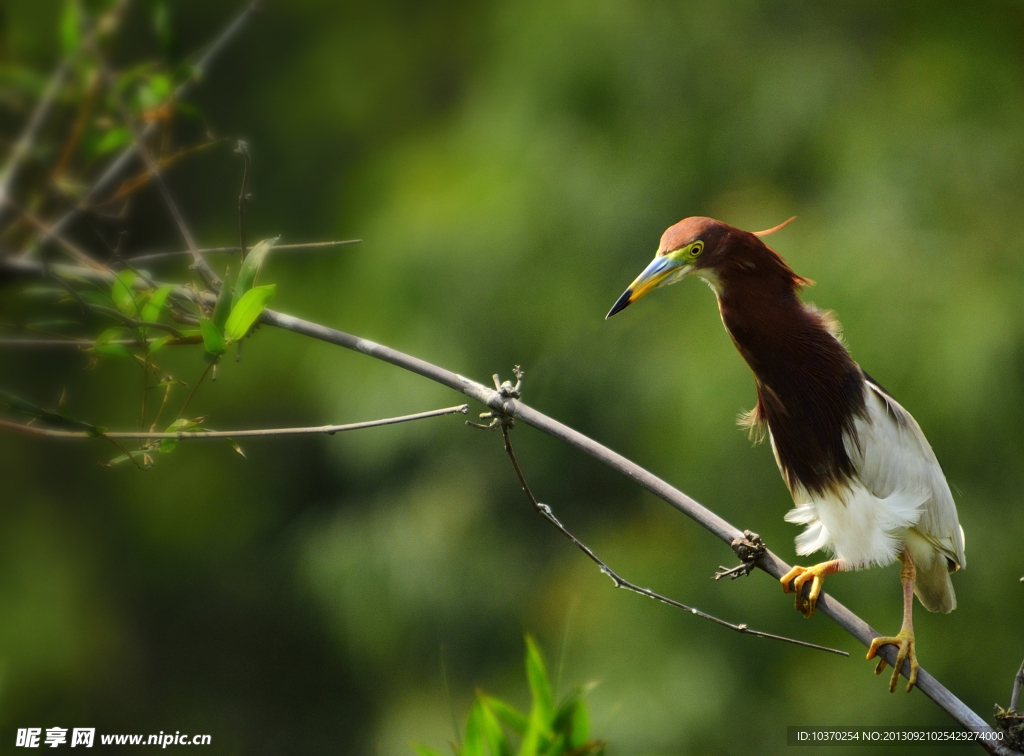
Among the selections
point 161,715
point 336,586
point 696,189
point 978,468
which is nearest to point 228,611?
point 161,715

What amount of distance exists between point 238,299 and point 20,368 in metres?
2.69

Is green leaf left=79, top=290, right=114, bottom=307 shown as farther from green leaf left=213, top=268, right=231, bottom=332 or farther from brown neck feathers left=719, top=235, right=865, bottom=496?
brown neck feathers left=719, top=235, right=865, bottom=496

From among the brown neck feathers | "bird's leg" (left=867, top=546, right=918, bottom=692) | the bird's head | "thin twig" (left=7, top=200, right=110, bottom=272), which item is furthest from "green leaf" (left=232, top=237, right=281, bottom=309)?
"bird's leg" (left=867, top=546, right=918, bottom=692)

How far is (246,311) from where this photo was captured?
2.14 ft

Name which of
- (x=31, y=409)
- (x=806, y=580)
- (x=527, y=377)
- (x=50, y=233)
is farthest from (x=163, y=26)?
(x=527, y=377)

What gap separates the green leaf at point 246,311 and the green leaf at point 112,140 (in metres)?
0.21

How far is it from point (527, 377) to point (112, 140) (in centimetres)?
137

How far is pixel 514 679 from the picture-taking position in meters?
2.30

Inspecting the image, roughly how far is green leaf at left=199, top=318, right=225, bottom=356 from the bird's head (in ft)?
1.17

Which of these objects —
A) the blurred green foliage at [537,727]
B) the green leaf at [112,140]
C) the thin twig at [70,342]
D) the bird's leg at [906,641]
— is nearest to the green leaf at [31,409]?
the thin twig at [70,342]

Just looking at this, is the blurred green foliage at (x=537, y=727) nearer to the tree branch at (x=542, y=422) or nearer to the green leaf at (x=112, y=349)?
the tree branch at (x=542, y=422)

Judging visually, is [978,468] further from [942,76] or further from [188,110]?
[188,110]

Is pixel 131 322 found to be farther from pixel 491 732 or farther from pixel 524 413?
pixel 491 732

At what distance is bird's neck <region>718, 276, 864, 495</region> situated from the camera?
2.84 ft
